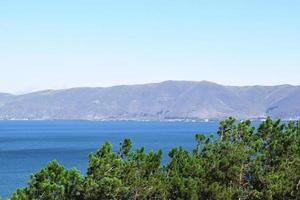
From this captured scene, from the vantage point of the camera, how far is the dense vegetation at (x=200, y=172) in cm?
2330

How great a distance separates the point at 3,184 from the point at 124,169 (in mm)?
51458

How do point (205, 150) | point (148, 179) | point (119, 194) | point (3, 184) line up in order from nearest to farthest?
1. point (119, 194)
2. point (148, 179)
3. point (205, 150)
4. point (3, 184)

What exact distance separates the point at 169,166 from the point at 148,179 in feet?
7.13

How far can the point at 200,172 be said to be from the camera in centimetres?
2691

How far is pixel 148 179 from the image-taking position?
25.4m

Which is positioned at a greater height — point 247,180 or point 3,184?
point 247,180

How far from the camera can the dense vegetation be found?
23297 millimetres

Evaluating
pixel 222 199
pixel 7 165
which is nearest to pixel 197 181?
pixel 222 199

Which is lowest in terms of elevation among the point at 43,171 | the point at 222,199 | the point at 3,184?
the point at 3,184

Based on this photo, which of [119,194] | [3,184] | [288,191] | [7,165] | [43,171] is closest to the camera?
[43,171]

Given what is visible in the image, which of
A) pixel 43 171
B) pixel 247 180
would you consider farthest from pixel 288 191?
pixel 43 171

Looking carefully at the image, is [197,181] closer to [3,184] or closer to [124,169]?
[124,169]

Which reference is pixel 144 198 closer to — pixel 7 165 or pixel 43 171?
pixel 43 171

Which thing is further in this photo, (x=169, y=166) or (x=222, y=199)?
(x=169, y=166)
